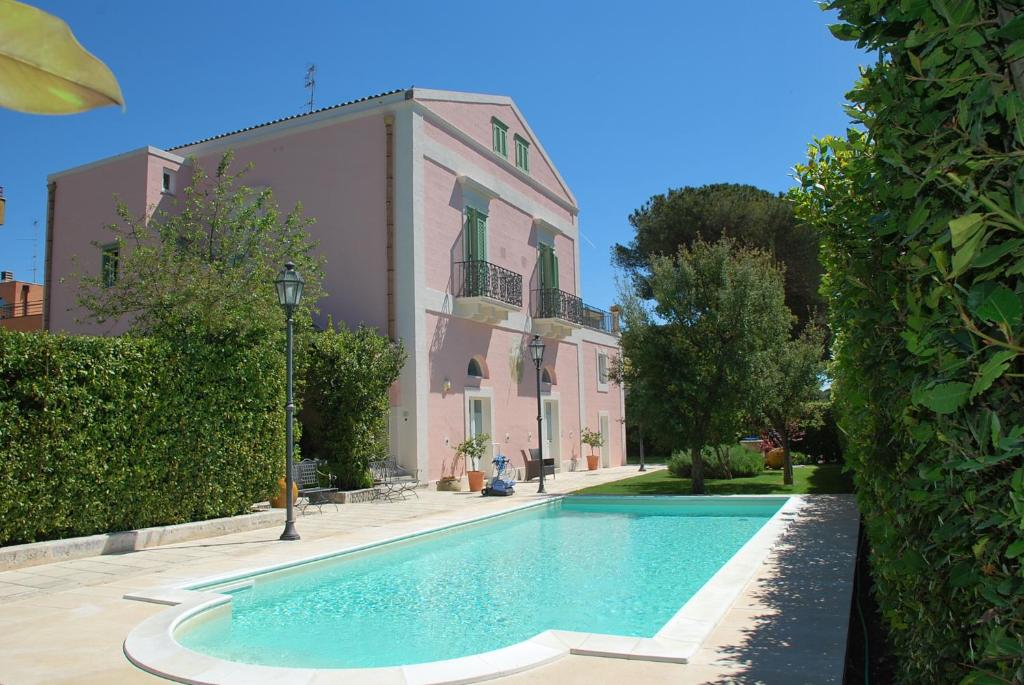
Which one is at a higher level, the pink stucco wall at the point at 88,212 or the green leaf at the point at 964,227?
the pink stucco wall at the point at 88,212

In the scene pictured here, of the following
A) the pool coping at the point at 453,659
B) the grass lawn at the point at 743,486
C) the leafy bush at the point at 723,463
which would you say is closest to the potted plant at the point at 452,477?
the grass lawn at the point at 743,486

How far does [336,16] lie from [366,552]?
22.9 feet

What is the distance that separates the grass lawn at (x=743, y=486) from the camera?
1489 cm

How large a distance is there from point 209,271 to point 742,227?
25.5 m

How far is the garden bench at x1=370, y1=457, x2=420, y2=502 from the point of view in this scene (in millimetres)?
14797

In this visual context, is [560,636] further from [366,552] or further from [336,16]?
[336,16]

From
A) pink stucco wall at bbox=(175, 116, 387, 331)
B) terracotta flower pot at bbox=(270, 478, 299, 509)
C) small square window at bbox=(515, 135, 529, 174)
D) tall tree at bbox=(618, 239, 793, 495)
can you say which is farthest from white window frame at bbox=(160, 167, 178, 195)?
tall tree at bbox=(618, 239, 793, 495)

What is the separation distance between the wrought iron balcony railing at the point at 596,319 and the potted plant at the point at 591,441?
12.8ft

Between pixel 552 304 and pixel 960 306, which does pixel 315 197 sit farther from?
pixel 960 306

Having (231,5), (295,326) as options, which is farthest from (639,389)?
(231,5)

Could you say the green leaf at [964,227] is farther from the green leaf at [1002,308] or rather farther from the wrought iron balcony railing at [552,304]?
the wrought iron balcony railing at [552,304]

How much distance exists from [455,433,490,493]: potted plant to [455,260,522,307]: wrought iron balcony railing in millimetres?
3669

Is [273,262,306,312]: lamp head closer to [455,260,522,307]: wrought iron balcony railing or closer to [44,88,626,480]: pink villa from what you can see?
[44,88,626,480]: pink villa

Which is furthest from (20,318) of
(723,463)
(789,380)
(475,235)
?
(789,380)
